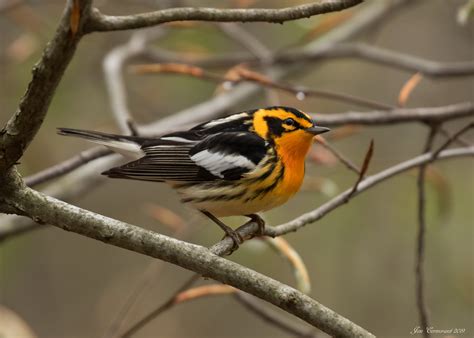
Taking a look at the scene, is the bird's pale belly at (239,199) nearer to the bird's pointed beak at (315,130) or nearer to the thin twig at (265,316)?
the bird's pointed beak at (315,130)

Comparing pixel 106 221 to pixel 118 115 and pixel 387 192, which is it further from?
pixel 387 192

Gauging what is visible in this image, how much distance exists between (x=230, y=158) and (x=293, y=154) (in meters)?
0.34

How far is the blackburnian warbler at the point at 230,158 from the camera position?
3529mm

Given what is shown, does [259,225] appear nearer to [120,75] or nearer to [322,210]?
[322,210]

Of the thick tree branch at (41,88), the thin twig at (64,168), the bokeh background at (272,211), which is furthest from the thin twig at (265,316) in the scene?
the thick tree branch at (41,88)

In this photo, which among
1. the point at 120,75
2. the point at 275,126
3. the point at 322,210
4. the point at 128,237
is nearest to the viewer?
the point at 128,237

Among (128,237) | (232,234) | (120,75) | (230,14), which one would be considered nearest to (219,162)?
(232,234)

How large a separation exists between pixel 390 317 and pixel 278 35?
2.97 meters

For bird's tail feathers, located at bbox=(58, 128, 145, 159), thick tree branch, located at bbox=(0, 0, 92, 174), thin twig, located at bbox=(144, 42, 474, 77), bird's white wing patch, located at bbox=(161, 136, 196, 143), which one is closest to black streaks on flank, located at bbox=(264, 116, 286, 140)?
bird's white wing patch, located at bbox=(161, 136, 196, 143)

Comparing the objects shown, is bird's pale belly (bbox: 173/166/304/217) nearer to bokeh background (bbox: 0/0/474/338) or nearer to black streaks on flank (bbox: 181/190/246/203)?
black streaks on flank (bbox: 181/190/246/203)

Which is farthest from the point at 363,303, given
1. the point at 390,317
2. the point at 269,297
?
the point at 269,297

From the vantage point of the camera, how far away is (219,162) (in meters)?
3.62

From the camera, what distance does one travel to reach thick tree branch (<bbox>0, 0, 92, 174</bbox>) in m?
1.89

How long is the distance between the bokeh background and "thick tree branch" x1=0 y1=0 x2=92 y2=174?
277 cm
